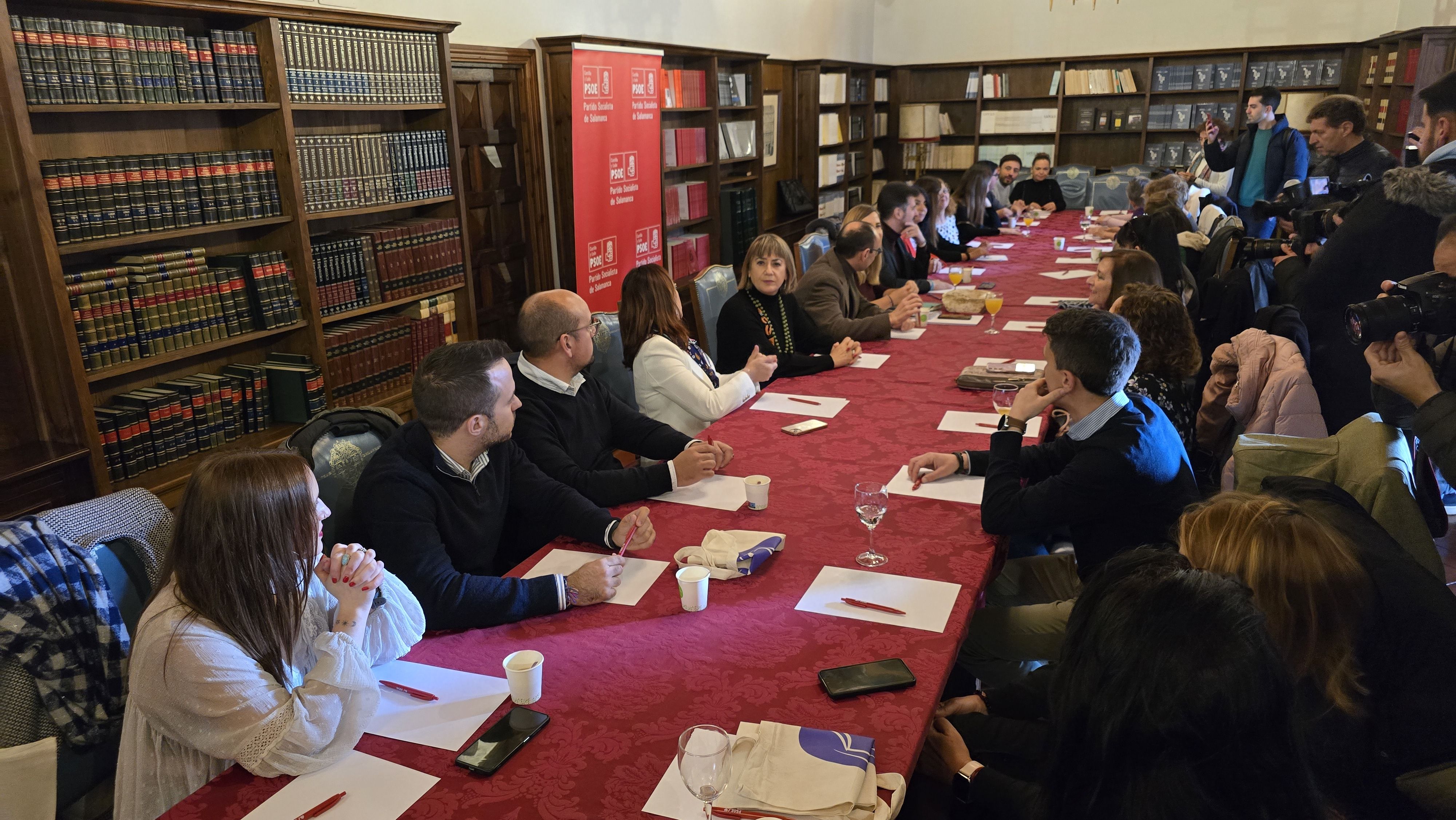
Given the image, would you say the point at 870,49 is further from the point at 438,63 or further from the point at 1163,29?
the point at 438,63

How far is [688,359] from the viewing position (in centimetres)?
314

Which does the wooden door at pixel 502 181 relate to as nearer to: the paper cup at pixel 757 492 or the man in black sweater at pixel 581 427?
the man in black sweater at pixel 581 427

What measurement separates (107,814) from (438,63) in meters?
3.44

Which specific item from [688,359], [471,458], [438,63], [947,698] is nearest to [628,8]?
[438,63]

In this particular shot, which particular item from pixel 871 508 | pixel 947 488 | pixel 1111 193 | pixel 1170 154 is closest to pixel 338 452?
pixel 871 508

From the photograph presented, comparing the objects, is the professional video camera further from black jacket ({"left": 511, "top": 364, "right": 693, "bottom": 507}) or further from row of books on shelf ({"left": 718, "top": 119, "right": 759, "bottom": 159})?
row of books on shelf ({"left": 718, "top": 119, "right": 759, "bottom": 159})

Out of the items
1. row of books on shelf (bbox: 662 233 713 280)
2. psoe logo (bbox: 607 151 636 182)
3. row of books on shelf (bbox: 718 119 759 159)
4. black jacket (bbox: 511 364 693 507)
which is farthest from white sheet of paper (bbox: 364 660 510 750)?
row of books on shelf (bbox: 718 119 759 159)

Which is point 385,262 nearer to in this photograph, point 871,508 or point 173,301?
point 173,301

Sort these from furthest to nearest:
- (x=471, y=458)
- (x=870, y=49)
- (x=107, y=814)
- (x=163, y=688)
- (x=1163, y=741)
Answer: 1. (x=870, y=49)
2. (x=471, y=458)
3. (x=107, y=814)
4. (x=163, y=688)
5. (x=1163, y=741)

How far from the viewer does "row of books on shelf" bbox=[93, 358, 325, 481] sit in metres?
3.06

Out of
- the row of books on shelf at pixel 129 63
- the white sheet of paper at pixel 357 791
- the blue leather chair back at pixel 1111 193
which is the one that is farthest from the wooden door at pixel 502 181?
the blue leather chair back at pixel 1111 193

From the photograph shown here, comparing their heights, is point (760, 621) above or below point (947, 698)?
above

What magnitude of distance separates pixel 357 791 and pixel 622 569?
0.72 metres

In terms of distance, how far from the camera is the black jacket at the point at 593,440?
2.33 metres
